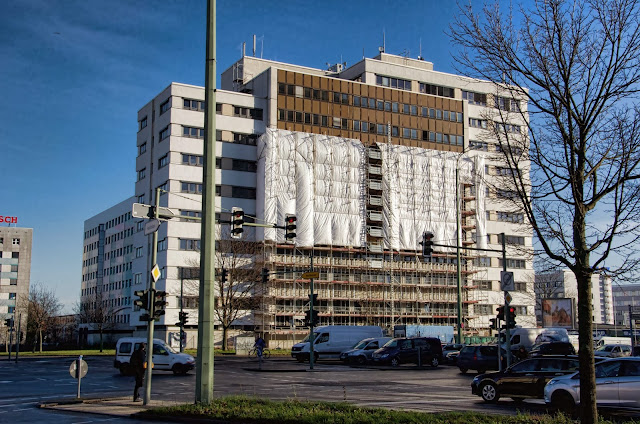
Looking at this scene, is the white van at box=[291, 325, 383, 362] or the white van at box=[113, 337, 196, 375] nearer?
the white van at box=[113, 337, 196, 375]

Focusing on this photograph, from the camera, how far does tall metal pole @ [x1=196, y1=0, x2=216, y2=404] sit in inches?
587

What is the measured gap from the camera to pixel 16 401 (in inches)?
830

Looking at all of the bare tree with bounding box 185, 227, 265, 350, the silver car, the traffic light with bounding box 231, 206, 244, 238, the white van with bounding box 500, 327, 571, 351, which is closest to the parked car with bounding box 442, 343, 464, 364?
the white van with bounding box 500, 327, 571, 351

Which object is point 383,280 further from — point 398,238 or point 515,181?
point 515,181

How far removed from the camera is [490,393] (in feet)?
66.7

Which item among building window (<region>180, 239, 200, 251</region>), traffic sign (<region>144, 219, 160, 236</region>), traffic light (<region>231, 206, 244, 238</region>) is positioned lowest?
traffic sign (<region>144, 219, 160, 236</region>)

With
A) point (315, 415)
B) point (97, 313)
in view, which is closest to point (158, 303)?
point (315, 415)

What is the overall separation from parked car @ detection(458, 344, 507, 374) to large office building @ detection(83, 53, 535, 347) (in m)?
34.1

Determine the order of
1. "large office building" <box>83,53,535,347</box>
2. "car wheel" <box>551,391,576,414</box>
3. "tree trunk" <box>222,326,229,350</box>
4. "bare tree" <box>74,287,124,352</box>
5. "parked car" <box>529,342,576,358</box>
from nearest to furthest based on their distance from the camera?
1. "car wheel" <box>551,391,576,414</box>
2. "parked car" <box>529,342,576,358</box>
3. "tree trunk" <box>222,326,229,350</box>
4. "large office building" <box>83,53,535,347</box>
5. "bare tree" <box>74,287,124,352</box>

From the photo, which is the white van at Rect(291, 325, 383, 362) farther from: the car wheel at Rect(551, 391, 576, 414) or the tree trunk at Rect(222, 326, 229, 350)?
the car wheel at Rect(551, 391, 576, 414)

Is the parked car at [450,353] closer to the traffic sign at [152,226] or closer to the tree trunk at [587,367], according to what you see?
the traffic sign at [152,226]

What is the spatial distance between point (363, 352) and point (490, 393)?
26.1 metres

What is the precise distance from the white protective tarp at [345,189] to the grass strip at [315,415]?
5494 cm

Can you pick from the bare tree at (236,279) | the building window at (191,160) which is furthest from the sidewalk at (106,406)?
the building window at (191,160)
